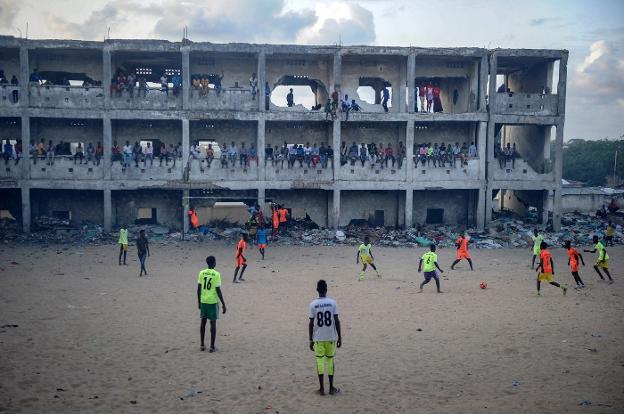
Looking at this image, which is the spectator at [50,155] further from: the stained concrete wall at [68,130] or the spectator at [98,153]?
the spectator at [98,153]

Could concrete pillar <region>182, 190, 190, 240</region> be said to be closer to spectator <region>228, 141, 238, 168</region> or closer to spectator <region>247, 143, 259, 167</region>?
spectator <region>228, 141, 238, 168</region>

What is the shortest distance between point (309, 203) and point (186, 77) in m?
8.39

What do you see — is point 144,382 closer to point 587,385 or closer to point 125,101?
point 587,385

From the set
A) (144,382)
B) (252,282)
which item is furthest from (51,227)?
(144,382)

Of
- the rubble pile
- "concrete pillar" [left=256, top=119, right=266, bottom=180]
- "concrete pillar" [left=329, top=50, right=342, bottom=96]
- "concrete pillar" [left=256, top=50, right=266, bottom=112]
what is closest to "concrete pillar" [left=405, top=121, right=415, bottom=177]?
the rubble pile

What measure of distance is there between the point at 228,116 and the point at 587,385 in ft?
68.3

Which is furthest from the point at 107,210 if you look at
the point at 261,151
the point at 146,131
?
the point at 261,151

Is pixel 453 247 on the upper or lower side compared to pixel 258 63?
lower

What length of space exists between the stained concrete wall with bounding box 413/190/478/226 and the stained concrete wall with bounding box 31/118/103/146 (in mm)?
16021

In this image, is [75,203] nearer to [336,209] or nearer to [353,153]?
[336,209]

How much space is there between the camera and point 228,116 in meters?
26.5

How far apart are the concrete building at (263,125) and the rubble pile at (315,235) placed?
30.9 inches

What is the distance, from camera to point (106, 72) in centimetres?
2584

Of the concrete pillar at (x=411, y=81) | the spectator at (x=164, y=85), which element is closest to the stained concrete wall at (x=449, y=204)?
the concrete pillar at (x=411, y=81)
